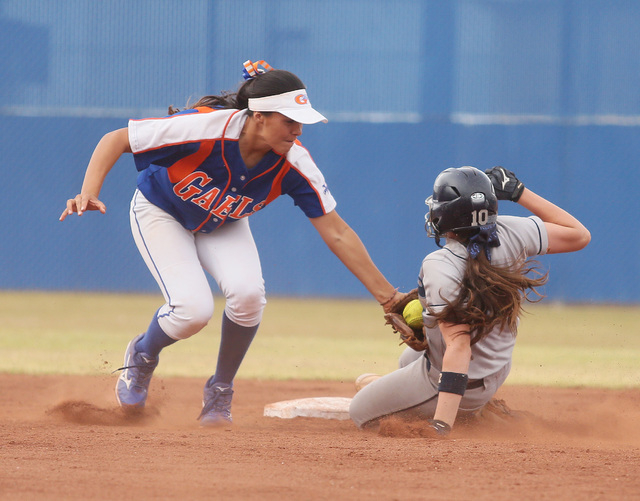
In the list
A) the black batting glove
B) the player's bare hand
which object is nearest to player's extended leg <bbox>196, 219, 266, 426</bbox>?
the player's bare hand

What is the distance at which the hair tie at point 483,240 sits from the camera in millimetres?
3285

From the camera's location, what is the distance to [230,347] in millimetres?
3971

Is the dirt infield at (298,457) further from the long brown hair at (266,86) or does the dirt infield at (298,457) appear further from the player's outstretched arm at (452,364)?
the long brown hair at (266,86)

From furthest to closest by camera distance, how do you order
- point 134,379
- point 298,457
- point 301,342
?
1. point 301,342
2. point 134,379
3. point 298,457

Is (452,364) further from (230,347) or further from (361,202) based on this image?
(361,202)

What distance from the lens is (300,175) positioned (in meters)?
3.83

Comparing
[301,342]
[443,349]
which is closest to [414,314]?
[443,349]

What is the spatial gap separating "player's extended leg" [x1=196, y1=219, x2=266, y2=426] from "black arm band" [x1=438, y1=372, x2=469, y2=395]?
1.01 meters

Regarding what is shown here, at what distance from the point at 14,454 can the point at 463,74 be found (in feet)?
33.7

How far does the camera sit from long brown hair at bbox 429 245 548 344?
3.21 metres

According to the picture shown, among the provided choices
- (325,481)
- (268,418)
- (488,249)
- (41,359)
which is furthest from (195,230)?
(41,359)

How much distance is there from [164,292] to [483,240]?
1.44m

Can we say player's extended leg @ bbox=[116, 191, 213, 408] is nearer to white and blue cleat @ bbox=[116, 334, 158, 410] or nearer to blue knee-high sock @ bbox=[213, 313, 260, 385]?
white and blue cleat @ bbox=[116, 334, 158, 410]

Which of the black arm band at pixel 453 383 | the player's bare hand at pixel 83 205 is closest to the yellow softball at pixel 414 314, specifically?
the black arm band at pixel 453 383
